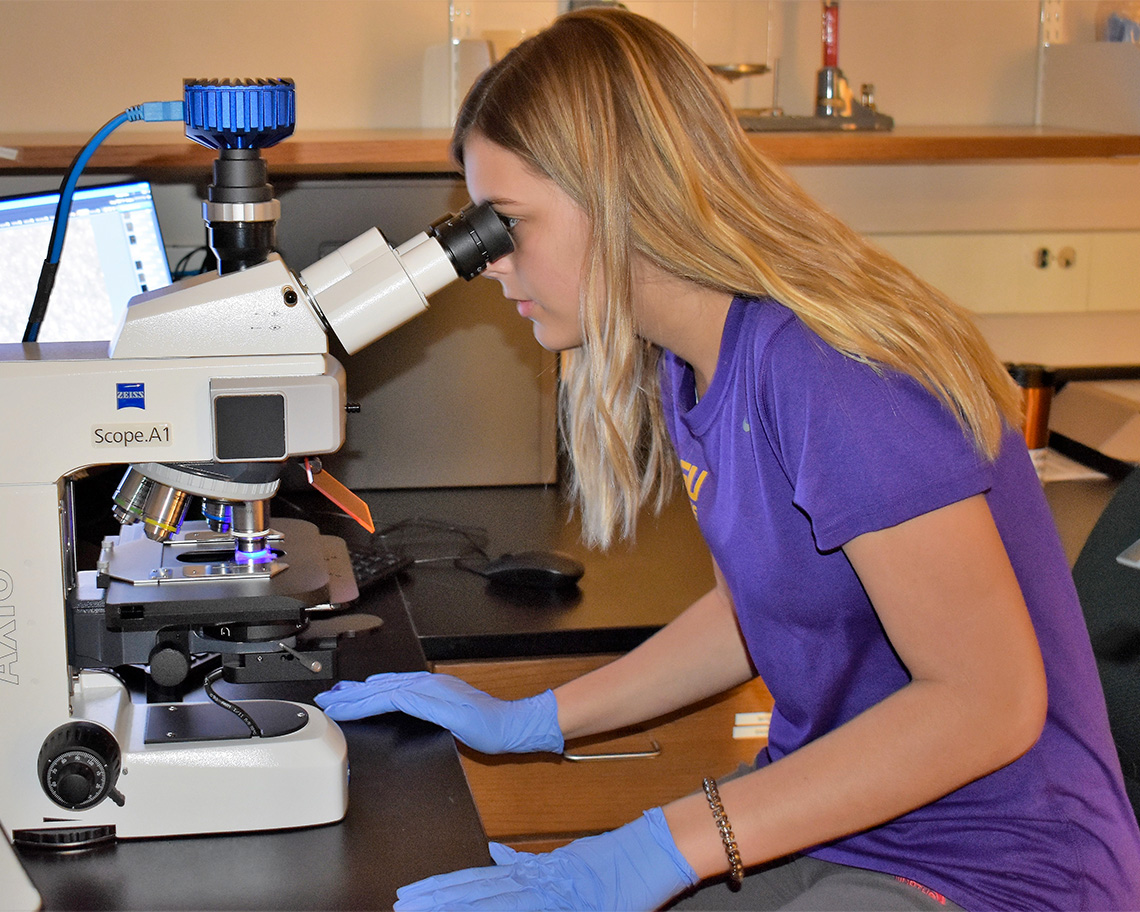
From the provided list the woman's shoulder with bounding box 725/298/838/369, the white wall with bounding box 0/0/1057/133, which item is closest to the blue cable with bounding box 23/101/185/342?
the woman's shoulder with bounding box 725/298/838/369

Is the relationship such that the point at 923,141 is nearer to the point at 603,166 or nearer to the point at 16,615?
the point at 603,166

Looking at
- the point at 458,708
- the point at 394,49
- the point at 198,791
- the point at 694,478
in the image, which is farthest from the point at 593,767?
the point at 394,49

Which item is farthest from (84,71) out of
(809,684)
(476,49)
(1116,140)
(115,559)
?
(1116,140)

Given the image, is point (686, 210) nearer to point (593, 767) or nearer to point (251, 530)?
point (251, 530)

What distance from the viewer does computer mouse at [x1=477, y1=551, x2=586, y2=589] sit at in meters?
1.50

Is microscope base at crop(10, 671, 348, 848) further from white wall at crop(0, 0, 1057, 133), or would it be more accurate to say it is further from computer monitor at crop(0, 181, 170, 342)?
white wall at crop(0, 0, 1057, 133)

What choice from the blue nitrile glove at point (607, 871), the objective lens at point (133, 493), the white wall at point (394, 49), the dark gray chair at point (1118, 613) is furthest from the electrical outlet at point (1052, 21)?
the objective lens at point (133, 493)

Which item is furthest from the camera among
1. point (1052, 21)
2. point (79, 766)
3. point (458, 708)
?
point (1052, 21)

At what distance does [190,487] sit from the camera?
36.8 inches

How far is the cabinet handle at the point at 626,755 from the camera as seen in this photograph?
1434 mm

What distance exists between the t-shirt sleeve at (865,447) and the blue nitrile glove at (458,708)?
0.44 meters

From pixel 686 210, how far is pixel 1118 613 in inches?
27.3

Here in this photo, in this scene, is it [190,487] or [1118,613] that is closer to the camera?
[190,487]

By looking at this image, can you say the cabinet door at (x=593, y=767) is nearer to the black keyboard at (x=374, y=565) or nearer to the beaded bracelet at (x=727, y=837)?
the black keyboard at (x=374, y=565)
